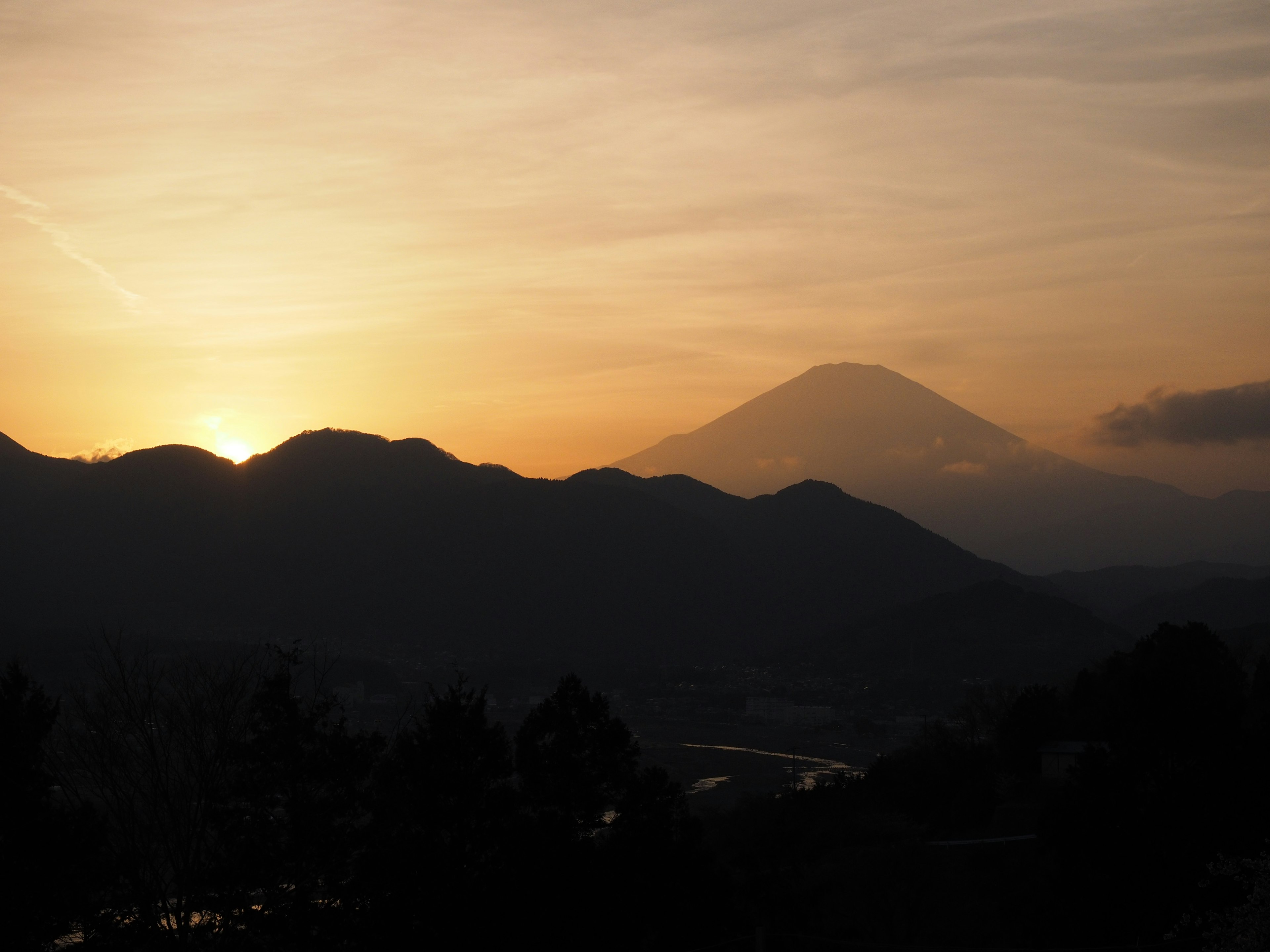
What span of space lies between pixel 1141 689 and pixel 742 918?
312 inches

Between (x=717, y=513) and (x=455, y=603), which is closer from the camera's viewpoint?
(x=455, y=603)

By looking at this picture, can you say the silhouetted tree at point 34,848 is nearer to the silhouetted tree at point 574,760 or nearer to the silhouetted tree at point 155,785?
the silhouetted tree at point 155,785

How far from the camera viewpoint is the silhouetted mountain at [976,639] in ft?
328

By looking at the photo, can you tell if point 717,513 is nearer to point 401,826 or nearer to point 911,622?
point 911,622

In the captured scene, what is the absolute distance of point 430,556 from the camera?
128 metres

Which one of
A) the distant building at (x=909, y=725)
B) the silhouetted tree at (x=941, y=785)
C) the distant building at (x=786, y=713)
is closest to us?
the silhouetted tree at (x=941, y=785)

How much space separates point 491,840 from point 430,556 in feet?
372

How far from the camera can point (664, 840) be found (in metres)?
18.5

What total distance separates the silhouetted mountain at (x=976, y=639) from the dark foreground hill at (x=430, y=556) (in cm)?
1358

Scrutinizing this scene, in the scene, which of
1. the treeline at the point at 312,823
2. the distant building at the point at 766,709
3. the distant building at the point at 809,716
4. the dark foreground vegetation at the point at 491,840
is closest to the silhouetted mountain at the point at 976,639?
the distant building at the point at 809,716

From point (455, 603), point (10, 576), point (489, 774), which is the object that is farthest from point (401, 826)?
point (455, 603)

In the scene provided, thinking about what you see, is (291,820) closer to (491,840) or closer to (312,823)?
(312,823)

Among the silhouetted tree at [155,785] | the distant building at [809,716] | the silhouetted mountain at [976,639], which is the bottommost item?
the distant building at [809,716]

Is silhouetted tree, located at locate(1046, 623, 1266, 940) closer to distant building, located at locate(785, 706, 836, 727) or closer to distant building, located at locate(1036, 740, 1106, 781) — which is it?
distant building, located at locate(1036, 740, 1106, 781)
